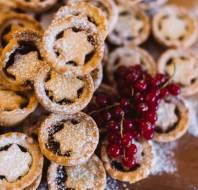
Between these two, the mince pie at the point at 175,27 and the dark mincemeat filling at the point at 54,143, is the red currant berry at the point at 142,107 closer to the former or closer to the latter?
the dark mincemeat filling at the point at 54,143

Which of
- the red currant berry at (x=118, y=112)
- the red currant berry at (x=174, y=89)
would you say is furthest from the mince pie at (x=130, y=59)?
the red currant berry at (x=118, y=112)

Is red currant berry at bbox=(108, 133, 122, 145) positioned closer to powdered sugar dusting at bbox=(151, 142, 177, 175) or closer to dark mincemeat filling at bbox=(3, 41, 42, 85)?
powdered sugar dusting at bbox=(151, 142, 177, 175)

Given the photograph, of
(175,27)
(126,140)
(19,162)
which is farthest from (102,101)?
(175,27)

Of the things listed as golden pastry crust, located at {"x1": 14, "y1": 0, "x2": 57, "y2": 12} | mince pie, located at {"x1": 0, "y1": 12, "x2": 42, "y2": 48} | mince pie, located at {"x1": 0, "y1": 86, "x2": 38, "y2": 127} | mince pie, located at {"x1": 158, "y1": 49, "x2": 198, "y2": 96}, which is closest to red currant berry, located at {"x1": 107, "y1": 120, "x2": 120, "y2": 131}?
mince pie, located at {"x1": 0, "y1": 86, "x2": 38, "y2": 127}

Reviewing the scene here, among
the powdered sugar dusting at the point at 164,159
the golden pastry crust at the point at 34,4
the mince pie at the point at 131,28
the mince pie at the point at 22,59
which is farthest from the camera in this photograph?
the mince pie at the point at 131,28

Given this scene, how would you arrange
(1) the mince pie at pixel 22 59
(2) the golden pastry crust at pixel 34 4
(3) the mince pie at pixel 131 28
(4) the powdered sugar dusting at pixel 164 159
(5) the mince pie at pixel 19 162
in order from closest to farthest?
(5) the mince pie at pixel 19 162 < (1) the mince pie at pixel 22 59 < (4) the powdered sugar dusting at pixel 164 159 < (2) the golden pastry crust at pixel 34 4 < (3) the mince pie at pixel 131 28

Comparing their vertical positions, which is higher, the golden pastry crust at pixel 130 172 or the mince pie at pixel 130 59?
the mince pie at pixel 130 59

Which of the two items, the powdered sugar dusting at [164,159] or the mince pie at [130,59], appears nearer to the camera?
the powdered sugar dusting at [164,159]

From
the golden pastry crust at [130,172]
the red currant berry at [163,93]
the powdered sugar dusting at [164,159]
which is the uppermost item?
the red currant berry at [163,93]
